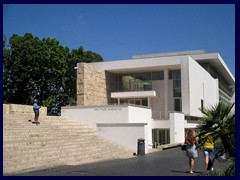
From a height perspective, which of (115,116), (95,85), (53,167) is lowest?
(53,167)

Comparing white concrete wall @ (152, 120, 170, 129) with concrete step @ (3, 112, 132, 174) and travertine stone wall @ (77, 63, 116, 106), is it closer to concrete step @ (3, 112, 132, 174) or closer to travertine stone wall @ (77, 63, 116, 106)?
travertine stone wall @ (77, 63, 116, 106)

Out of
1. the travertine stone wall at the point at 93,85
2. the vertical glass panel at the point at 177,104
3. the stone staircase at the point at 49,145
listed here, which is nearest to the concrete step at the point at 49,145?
the stone staircase at the point at 49,145

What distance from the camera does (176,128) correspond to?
32.5m

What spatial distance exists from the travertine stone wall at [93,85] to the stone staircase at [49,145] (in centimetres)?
1126

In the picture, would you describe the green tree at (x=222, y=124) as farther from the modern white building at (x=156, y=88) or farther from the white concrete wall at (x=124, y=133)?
the modern white building at (x=156, y=88)

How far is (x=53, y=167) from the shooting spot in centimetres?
1351

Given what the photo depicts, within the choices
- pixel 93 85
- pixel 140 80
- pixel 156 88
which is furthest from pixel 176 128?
pixel 93 85

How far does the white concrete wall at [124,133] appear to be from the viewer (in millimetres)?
22328

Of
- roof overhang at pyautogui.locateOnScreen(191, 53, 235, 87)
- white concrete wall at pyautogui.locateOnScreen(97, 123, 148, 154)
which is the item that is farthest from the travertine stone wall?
white concrete wall at pyautogui.locateOnScreen(97, 123, 148, 154)

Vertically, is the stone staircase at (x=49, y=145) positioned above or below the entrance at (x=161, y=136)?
above

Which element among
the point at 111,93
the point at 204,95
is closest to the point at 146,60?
the point at 111,93

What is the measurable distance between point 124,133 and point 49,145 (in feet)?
21.8

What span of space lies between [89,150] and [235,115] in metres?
13.2

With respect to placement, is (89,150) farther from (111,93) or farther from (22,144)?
(111,93)
